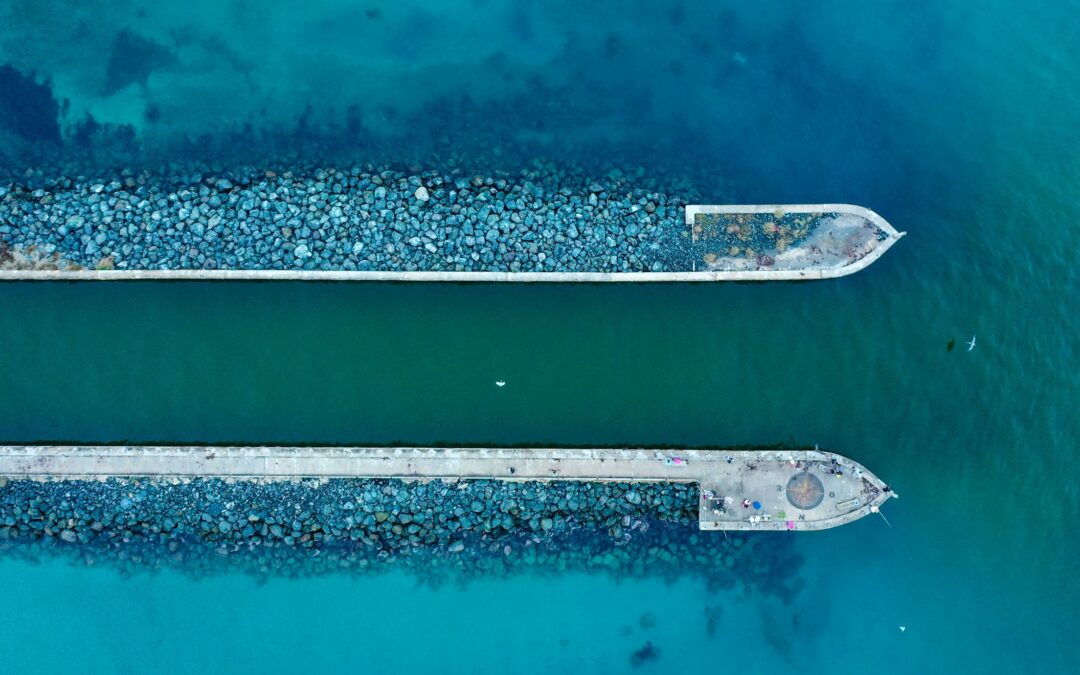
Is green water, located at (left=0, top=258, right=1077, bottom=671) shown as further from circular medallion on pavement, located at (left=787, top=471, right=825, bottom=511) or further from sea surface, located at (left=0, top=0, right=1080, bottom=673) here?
circular medallion on pavement, located at (left=787, top=471, right=825, bottom=511)

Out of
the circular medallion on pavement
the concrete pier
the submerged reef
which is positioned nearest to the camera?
the concrete pier

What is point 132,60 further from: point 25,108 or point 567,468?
point 567,468

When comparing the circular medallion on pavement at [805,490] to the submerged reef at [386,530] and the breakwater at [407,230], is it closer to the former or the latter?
the submerged reef at [386,530]

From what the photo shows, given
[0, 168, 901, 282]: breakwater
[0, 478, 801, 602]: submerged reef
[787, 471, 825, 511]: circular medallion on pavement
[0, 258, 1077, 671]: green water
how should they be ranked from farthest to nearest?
[0, 258, 1077, 671]: green water < [787, 471, 825, 511]: circular medallion on pavement < [0, 168, 901, 282]: breakwater < [0, 478, 801, 602]: submerged reef

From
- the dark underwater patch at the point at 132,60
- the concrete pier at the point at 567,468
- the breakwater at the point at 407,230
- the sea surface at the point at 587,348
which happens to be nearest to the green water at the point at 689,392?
the sea surface at the point at 587,348

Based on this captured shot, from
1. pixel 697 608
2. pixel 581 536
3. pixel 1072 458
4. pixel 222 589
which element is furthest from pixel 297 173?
pixel 1072 458

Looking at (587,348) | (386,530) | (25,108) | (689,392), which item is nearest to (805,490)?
(689,392)

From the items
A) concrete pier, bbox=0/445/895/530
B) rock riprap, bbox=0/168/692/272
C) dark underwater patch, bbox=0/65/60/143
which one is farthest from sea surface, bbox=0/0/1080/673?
rock riprap, bbox=0/168/692/272
